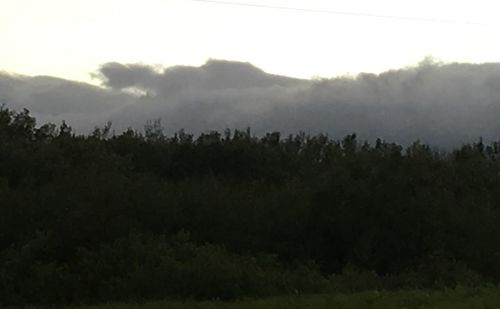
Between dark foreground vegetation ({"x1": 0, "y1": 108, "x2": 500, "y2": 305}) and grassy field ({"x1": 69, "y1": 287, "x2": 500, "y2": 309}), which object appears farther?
dark foreground vegetation ({"x1": 0, "y1": 108, "x2": 500, "y2": 305})

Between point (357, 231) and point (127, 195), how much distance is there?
10215 millimetres

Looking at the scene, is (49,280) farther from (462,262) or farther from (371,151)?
(371,151)

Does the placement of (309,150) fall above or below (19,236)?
above

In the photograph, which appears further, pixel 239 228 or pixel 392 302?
pixel 239 228

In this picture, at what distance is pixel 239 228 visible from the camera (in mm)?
38844

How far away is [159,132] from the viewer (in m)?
72.8

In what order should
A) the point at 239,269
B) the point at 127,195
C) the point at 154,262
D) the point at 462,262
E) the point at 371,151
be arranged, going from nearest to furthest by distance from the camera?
the point at 239,269, the point at 154,262, the point at 462,262, the point at 127,195, the point at 371,151

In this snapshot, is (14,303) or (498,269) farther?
(498,269)

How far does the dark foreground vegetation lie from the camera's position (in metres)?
28.4

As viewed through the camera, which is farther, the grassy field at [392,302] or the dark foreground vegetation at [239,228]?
the dark foreground vegetation at [239,228]

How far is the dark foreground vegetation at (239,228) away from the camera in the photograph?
2839cm

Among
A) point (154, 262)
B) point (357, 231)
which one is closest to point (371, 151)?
point (357, 231)

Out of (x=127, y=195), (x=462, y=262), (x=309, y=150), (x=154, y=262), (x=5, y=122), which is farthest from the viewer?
(x=309, y=150)

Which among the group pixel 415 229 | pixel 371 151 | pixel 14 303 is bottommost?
pixel 14 303
